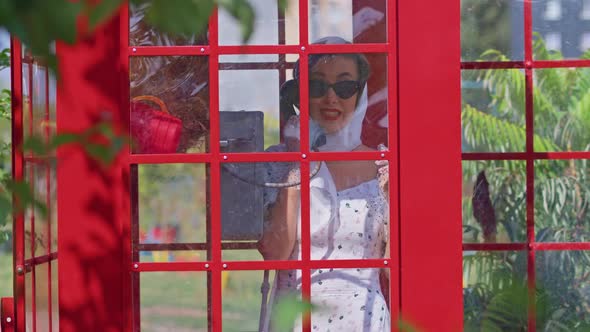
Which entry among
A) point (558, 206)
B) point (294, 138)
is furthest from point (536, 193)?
point (294, 138)

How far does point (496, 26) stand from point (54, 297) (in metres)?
1.88

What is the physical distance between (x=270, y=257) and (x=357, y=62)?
71 cm

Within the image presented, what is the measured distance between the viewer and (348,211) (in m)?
3.12

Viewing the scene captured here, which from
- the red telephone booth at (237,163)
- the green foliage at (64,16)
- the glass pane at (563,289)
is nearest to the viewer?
the green foliage at (64,16)

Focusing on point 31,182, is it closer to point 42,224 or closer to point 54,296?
point 42,224

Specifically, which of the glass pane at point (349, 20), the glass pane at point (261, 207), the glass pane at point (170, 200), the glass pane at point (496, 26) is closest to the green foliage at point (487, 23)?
the glass pane at point (496, 26)

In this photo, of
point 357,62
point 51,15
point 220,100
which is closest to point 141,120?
point 220,100

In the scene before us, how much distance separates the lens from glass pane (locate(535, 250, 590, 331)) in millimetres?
3498

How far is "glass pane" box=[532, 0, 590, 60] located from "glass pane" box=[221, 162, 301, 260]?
44.8 inches

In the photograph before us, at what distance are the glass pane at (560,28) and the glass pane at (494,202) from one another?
1.46 feet

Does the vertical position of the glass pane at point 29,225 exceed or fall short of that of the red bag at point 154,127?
it falls short

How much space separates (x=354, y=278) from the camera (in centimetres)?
313

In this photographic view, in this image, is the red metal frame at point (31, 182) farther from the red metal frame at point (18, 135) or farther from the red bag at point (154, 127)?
the red bag at point (154, 127)

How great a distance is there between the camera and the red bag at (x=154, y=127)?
3072mm
